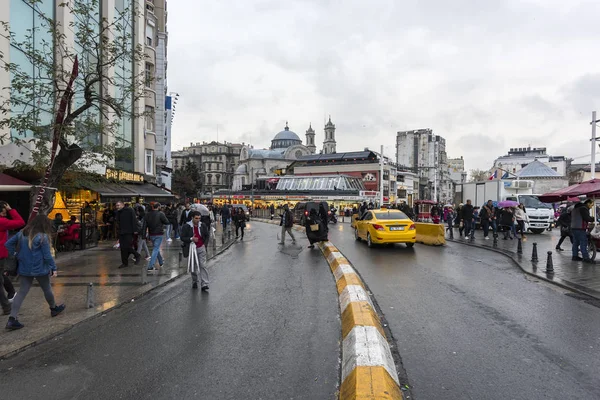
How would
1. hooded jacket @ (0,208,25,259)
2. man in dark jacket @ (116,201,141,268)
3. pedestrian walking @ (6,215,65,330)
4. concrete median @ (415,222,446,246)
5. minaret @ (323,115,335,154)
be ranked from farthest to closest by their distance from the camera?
minaret @ (323,115,335,154)
concrete median @ (415,222,446,246)
man in dark jacket @ (116,201,141,268)
hooded jacket @ (0,208,25,259)
pedestrian walking @ (6,215,65,330)

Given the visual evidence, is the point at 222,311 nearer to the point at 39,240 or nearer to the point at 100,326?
the point at 100,326

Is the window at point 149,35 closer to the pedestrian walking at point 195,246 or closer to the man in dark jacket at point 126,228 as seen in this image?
the man in dark jacket at point 126,228

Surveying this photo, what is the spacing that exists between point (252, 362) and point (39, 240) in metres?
3.88

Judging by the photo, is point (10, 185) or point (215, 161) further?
point (215, 161)

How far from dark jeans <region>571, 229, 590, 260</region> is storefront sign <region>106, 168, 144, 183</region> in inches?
713

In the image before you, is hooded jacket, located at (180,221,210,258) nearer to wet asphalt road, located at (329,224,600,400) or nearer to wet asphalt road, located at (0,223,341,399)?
wet asphalt road, located at (0,223,341,399)

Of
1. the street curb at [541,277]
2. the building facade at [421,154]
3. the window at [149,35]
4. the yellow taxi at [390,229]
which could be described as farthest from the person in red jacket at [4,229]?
the building facade at [421,154]

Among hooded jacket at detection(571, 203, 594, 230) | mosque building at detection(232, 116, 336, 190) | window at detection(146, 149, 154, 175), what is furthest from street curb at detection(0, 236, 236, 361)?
mosque building at detection(232, 116, 336, 190)

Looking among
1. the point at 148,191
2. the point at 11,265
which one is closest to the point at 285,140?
the point at 148,191

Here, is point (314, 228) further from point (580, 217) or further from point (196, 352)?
point (196, 352)

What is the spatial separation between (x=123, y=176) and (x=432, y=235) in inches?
626

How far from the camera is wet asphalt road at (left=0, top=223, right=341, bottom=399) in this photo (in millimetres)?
4152

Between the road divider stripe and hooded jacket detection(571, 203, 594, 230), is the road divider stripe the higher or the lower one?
the lower one

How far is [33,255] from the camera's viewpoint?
6.23 meters
